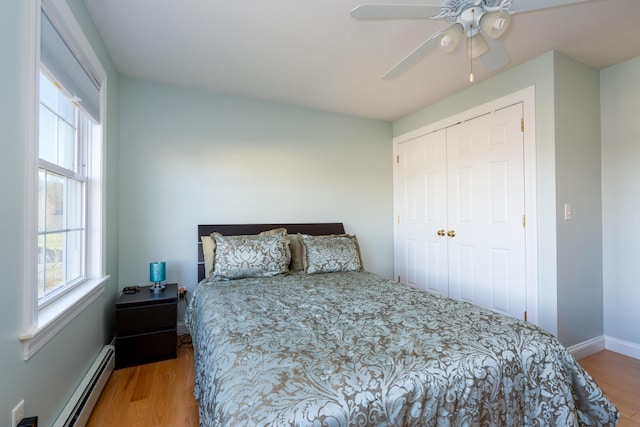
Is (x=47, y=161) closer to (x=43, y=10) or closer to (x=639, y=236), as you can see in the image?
(x=43, y=10)

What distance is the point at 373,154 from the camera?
12.4 ft

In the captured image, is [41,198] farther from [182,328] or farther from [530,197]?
[530,197]

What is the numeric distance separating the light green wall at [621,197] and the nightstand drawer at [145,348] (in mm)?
3689

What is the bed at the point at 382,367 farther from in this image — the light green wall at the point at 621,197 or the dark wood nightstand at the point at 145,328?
the light green wall at the point at 621,197

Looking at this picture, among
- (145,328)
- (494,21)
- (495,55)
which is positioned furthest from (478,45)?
(145,328)

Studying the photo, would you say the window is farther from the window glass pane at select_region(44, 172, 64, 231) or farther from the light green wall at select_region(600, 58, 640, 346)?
the light green wall at select_region(600, 58, 640, 346)

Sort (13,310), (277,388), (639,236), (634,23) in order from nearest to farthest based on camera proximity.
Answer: (277,388)
(13,310)
(634,23)
(639,236)

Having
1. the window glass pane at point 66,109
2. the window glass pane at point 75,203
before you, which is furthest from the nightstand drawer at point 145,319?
the window glass pane at point 66,109

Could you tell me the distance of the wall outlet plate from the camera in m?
1.08

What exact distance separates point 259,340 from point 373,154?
118 inches

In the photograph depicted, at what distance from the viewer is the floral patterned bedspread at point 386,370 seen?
89 centimetres

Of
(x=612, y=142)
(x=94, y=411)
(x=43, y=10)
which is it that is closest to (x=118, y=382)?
(x=94, y=411)

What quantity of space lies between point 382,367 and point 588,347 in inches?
99.9

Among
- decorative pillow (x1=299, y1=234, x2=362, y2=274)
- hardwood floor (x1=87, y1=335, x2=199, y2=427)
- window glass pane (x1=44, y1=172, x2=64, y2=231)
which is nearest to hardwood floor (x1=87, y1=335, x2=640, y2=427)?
hardwood floor (x1=87, y1=335, x2=199, y2=427)
